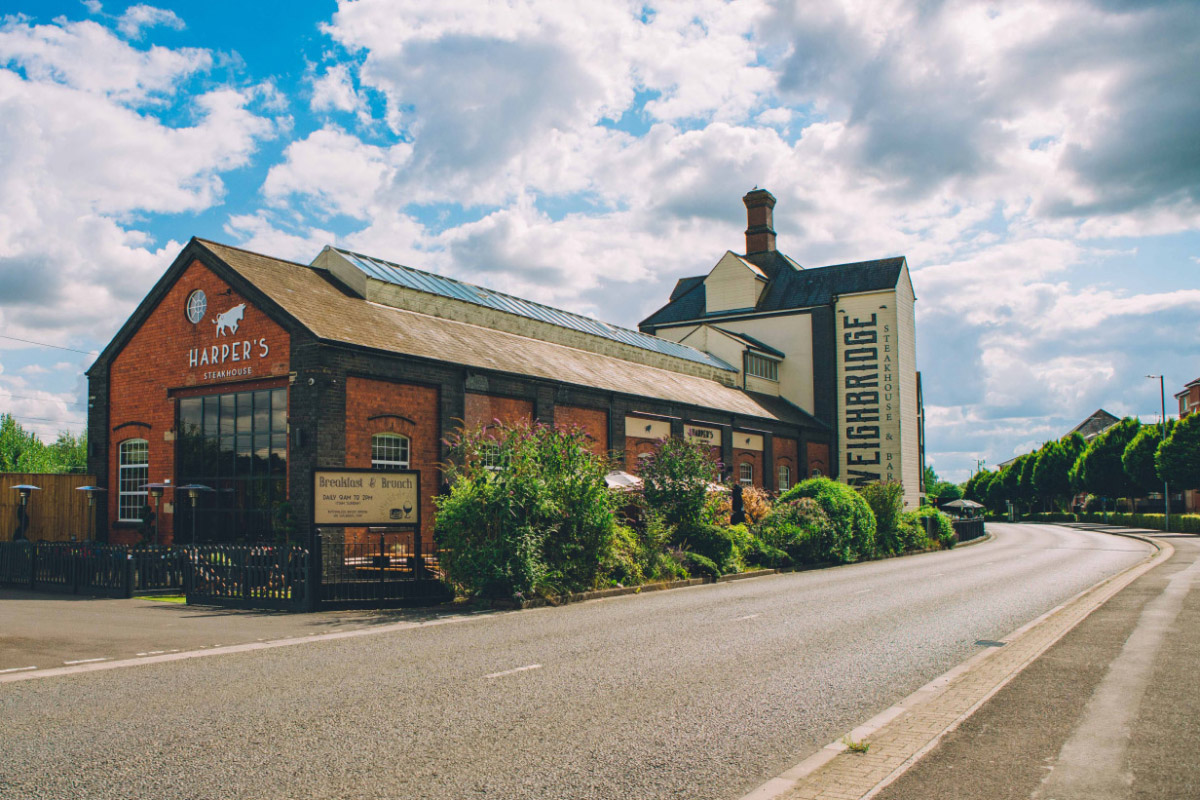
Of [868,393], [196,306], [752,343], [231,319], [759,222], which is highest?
[759,222]

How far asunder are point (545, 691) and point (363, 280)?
66.1 ft

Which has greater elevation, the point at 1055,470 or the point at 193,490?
the point at 193,490

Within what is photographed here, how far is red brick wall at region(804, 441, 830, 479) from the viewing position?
46.0 meters

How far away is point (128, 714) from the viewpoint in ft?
23.1

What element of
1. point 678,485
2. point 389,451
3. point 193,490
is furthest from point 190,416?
point 678,485

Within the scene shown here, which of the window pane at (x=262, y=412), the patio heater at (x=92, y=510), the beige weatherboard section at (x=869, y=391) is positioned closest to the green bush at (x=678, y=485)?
the window pane at (x=262, y=412)

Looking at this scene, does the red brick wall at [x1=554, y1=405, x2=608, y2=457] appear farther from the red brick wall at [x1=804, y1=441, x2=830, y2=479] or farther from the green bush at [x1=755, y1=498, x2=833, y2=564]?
the red brick wall at [x1=804, y1=441, x2=830, y2=479]

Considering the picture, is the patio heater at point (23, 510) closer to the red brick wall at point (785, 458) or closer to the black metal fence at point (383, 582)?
the black metal fence at point (383, 582)

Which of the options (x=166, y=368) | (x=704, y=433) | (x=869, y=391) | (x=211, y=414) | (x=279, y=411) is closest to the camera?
(x=279, y=411)

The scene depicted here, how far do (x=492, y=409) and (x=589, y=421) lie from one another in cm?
520

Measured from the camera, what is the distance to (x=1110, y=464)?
6494cm

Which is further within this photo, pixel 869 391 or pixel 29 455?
pixel 29 455

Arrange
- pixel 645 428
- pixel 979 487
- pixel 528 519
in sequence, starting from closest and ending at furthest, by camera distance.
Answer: pixel 528 519 < pixel 645 428 < pixel 979 487

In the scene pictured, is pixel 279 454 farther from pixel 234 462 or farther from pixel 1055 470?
pixel 1055 470
